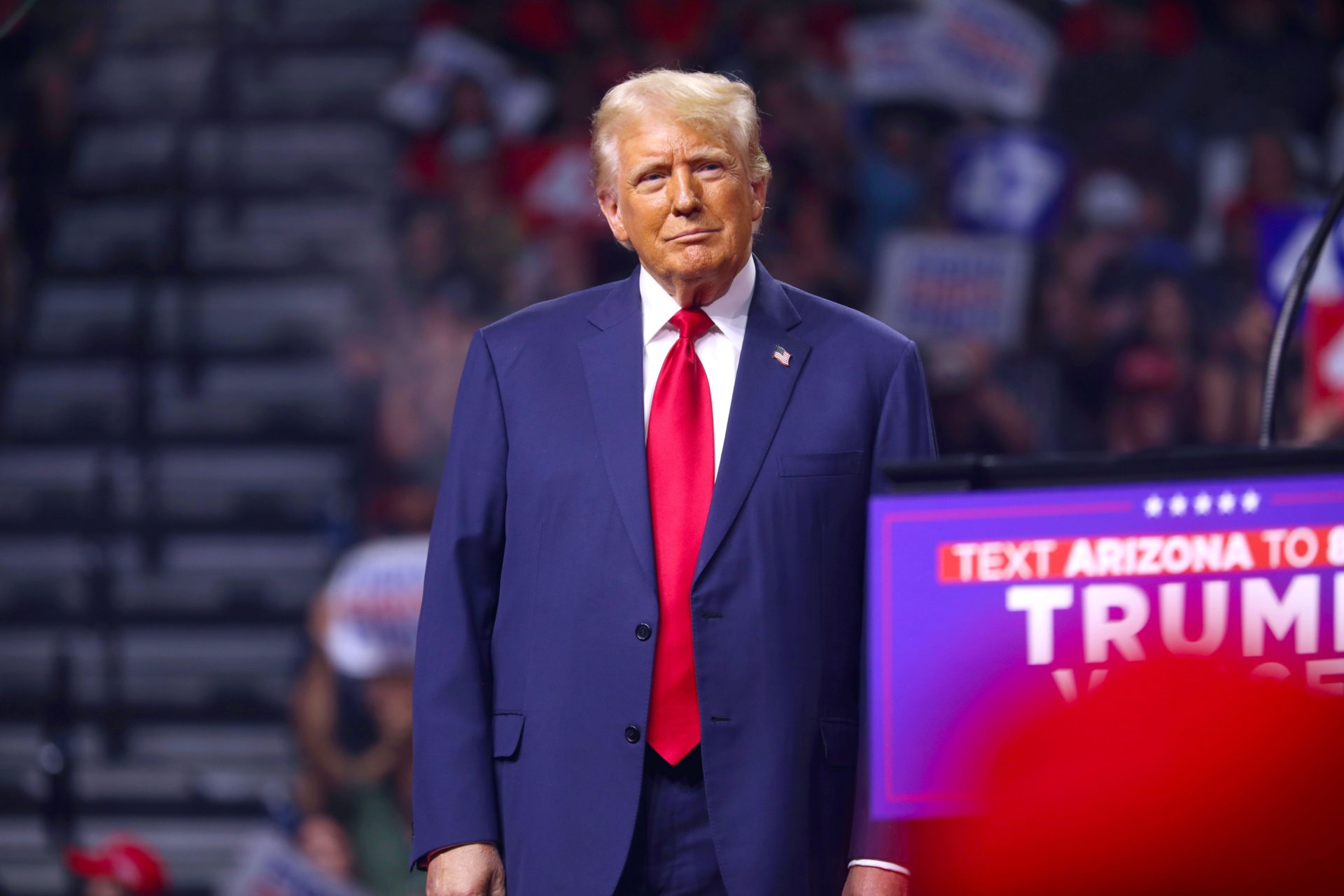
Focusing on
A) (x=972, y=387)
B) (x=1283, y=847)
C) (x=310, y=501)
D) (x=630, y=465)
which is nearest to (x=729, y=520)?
(x=630, y=465)

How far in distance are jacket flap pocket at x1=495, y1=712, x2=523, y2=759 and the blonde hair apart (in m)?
0.55

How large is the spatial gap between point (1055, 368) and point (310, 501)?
2.57 meters

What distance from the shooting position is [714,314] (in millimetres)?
1519

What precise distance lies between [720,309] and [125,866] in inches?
150

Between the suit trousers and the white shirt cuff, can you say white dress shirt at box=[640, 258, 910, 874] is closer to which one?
the suit trousers

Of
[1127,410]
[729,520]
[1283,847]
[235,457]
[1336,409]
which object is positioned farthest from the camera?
[235,457]

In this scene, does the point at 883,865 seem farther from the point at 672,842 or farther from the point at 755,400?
the point at 755,400

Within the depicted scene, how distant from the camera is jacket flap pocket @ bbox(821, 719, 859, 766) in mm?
1429

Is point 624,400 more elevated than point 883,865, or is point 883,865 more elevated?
point 624,400

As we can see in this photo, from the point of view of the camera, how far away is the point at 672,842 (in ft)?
4.63

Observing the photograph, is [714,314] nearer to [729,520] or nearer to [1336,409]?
[729,520]

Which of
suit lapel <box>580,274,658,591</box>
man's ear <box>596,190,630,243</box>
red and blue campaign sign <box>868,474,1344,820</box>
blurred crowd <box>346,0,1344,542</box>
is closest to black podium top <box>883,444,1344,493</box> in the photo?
red and blue campaign sign <box>868,474,1344,820</box>

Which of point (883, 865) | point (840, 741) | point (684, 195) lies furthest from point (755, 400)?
point (883, 865)

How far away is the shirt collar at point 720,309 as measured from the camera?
152cm
